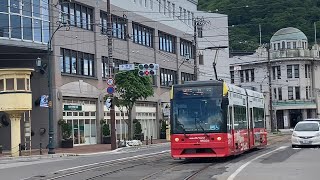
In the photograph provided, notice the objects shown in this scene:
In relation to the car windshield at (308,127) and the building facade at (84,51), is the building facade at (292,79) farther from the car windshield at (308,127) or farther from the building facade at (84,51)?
the car windshield at (308,127)

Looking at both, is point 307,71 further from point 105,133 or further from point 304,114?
point 105,133

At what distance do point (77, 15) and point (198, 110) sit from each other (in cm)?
3059

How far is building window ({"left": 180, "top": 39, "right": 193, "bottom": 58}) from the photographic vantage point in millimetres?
78088

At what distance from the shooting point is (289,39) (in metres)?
98.2

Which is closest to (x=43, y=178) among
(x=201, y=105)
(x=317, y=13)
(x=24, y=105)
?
(x=201, y=105)

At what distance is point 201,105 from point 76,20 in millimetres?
30072

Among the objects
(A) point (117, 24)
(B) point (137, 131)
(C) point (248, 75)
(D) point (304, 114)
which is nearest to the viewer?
(B) point (137, 131)

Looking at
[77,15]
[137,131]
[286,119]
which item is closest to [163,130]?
[137,131]

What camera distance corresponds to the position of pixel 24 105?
126 feet

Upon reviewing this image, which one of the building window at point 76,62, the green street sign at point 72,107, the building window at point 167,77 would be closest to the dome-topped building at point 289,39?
the building window at point 167,77

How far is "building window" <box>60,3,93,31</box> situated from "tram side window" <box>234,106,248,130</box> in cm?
2514

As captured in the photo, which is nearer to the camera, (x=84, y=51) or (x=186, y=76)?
(x=84, y=51)

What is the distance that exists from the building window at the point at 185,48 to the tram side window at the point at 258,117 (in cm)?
4374

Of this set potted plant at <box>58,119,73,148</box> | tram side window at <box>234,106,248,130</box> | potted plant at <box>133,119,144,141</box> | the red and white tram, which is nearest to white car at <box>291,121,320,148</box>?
tram side window at <box>234,106,248,130</box>
